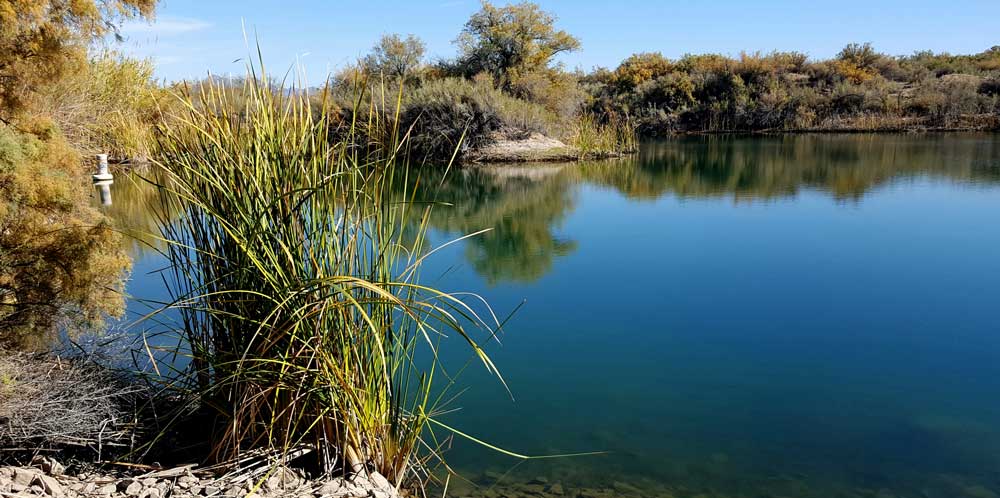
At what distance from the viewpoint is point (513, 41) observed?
18000 millimetres

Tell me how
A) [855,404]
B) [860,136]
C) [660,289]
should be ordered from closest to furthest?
[855,404]
[660,289]
[860,136]

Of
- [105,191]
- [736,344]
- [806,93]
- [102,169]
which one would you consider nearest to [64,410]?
[736,344]

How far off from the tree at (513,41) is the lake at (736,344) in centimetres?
998

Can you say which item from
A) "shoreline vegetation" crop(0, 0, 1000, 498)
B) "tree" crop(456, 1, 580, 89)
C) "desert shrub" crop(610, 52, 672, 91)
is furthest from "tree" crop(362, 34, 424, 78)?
"shoreline vegetation" crop(0, 0, 1000, 498)

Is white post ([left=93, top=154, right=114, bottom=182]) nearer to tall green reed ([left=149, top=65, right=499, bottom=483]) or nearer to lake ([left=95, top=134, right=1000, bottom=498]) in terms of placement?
lake ([left=95, top=134, right=1000, bottom=498])

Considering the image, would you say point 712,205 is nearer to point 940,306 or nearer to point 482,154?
point 940,306

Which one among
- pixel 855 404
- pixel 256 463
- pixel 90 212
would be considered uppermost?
pixel 90 212

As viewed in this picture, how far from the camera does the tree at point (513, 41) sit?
1795 cm

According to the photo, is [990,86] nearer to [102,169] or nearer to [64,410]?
[102,169]

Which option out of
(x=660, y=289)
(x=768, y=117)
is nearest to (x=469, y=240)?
(x=660, y=289)

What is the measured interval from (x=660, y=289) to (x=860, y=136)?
1494 centimetres

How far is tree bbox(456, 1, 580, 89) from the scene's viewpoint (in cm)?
1795

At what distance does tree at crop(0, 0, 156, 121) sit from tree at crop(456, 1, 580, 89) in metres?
15.1

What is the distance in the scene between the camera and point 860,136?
17.4m
